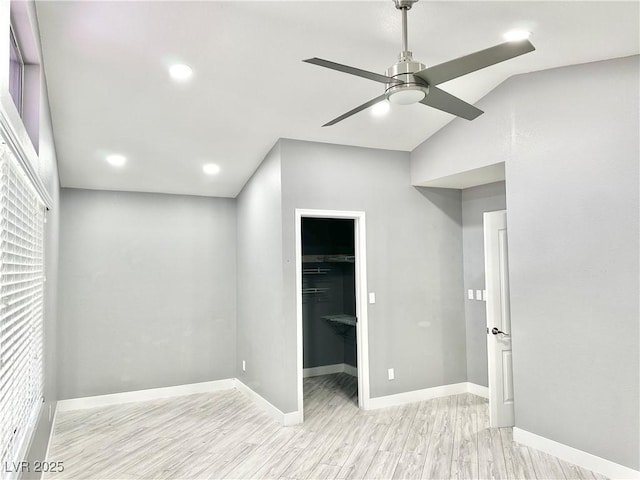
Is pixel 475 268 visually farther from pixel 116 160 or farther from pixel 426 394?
pixel 116 160

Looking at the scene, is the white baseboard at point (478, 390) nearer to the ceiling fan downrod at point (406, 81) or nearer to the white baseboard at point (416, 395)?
the white baseboard at point (416, 395)

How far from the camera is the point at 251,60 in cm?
307

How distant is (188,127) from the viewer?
12.8 feet

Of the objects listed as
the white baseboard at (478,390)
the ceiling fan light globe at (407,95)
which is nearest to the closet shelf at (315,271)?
the white baseboard at (478,390)

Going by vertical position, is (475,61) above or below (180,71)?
below

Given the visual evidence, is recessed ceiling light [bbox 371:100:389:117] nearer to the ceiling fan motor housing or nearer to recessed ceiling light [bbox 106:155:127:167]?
the ceiling fan motor housing

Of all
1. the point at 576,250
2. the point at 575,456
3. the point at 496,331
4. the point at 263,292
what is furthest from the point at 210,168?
the point at 575,456

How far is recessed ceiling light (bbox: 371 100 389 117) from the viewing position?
3.95 m

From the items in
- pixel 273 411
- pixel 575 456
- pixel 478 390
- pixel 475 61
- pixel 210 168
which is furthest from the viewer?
pixel 478 390

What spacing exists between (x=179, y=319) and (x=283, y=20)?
380cm

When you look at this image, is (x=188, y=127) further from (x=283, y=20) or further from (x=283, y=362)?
(x=283, y=362)

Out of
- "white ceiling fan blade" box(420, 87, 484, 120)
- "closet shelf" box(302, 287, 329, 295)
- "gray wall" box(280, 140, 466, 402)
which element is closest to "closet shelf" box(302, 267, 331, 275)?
"closet shelf" box(302, 287, 329, 295)

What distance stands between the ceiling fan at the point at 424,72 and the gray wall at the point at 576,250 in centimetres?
135

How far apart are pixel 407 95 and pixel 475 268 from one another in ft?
10.8
